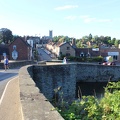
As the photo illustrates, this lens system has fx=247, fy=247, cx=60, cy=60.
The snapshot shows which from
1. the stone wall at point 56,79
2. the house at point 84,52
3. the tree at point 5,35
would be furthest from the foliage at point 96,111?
the tree at point 5,35

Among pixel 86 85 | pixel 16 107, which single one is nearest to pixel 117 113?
pixel 16 107

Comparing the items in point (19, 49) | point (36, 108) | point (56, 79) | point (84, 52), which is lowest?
point (56, 79)

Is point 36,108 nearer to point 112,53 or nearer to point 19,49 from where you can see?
point 19,49

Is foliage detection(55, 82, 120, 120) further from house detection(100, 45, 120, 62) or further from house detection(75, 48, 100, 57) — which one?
house detection(100, 45, 120, 62)

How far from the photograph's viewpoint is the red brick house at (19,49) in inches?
2088

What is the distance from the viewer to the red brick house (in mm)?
53031

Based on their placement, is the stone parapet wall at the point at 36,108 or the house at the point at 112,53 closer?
the stone parapet wall at the point at 36,108

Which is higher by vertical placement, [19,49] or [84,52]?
[19,49]

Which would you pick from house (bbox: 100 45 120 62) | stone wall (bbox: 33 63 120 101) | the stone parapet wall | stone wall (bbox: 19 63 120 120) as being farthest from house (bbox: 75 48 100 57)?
the stone parapet wall

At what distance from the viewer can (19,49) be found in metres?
53.2

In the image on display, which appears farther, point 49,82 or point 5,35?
point 5,35

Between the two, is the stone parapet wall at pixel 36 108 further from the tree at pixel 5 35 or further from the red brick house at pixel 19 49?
the tree at pixel 5 35

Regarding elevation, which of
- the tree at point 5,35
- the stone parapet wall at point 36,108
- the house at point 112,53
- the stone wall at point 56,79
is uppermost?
the tree at point 5,35

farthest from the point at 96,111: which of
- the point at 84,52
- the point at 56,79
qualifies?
the point at 84,52
